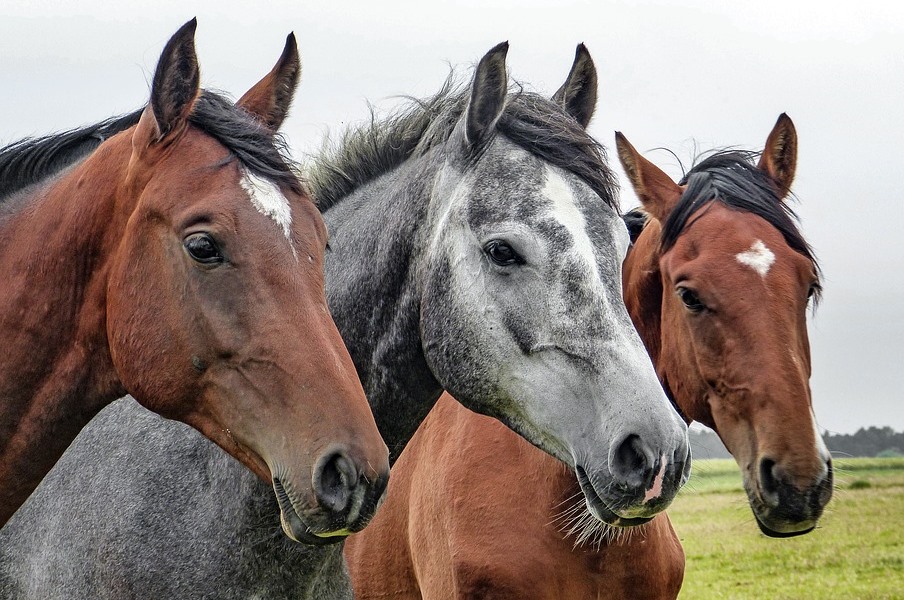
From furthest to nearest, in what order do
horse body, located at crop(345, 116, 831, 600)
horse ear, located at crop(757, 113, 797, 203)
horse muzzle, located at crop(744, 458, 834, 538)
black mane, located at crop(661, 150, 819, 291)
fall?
1. horse ear, located at crop(757, 113, 797, 203)
2. black mane, located at crop(661, 150, 819, 291)
3. horse body, located at crop(345, 116, 831, 600)
4. horse muzzle, located at crop(744, 458, 834, 538)

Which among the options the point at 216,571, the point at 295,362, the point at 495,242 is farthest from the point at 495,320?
the point at 216,571

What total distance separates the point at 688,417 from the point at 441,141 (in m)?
2.07

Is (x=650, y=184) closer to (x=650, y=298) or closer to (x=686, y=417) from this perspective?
(x=650, y=298)

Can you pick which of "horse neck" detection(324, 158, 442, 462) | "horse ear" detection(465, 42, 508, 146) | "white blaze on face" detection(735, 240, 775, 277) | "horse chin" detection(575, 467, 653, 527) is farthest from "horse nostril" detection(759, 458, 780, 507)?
"horse ear" detection(465, 42, 508, 146)

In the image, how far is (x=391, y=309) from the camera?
14.0ft

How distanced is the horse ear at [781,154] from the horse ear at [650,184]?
58 centimetres

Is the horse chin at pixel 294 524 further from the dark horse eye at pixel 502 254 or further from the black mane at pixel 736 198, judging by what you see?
the black mane at pixel 736 198

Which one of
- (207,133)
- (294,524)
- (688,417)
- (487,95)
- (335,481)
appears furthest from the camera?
(688,417)

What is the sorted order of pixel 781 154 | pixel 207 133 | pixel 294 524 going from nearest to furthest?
pixel 294 524 < pixel 207 133 < pixel 781 154

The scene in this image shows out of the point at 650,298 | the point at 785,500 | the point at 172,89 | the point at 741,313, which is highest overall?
the point at 172,89

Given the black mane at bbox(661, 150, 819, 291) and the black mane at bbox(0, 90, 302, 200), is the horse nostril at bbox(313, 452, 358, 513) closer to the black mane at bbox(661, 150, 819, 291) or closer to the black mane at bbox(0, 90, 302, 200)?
the black mane at bbox(0, 90, 302, 200)

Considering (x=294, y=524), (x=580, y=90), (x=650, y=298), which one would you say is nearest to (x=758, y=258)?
(x=650, y=298)

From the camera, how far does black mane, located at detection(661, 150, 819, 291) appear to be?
17.5 feet

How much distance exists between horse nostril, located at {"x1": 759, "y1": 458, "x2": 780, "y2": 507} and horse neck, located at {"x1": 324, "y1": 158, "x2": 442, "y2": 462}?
1628 millimetres
